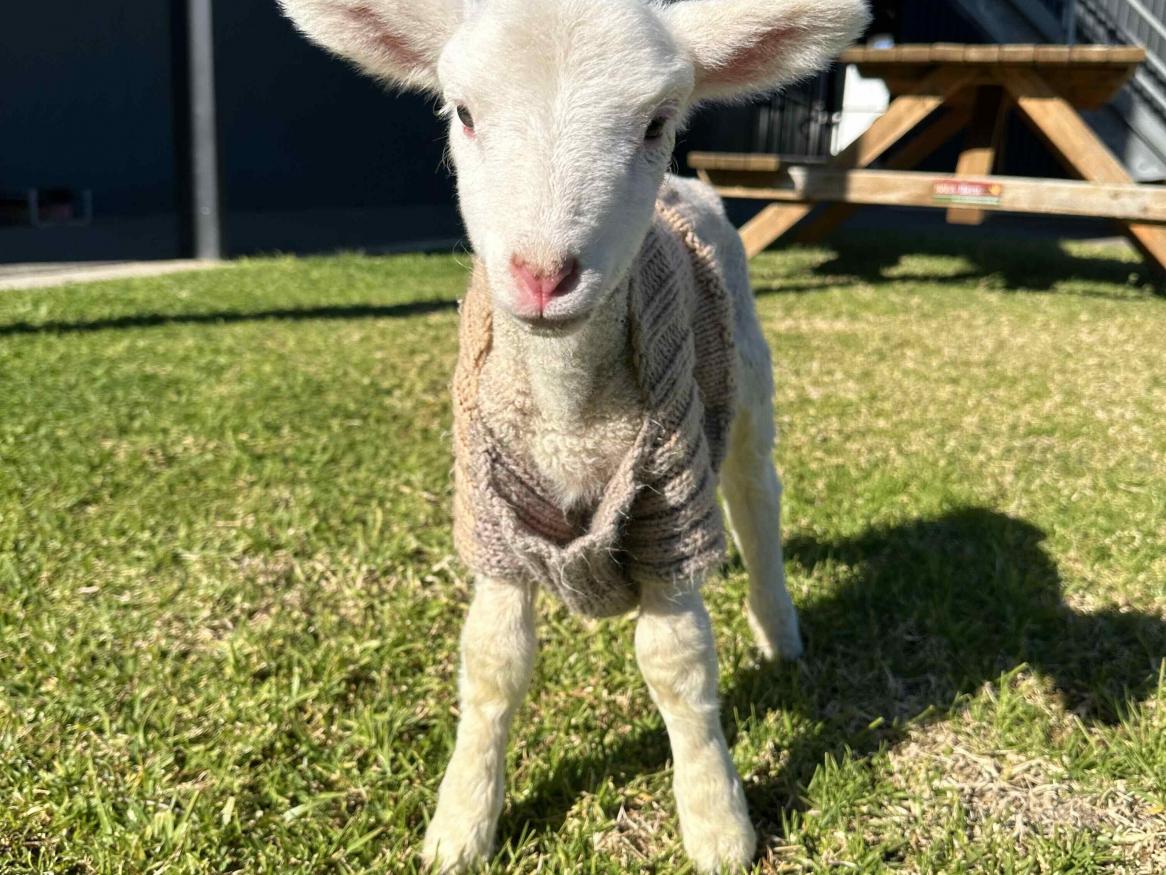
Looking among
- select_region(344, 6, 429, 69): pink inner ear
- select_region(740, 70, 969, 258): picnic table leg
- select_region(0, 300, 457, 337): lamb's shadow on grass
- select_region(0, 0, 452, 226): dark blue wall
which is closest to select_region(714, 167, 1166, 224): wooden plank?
select_region(740, 70, 969, 258): picnic table leg

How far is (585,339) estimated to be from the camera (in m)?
1.77

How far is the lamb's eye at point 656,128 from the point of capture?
1.61 metres

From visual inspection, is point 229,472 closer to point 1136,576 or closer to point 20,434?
point 20,434

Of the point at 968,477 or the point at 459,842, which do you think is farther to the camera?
the point at 968,477

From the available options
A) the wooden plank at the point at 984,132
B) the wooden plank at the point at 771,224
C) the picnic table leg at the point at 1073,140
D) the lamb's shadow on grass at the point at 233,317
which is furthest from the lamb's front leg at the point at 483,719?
the wooden plank at the point at 984,132

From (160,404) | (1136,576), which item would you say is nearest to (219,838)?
(1136,576)

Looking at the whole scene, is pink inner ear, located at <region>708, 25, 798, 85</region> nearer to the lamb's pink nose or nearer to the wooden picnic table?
the lamb's pink nose

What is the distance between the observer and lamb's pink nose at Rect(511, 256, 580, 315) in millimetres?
1437

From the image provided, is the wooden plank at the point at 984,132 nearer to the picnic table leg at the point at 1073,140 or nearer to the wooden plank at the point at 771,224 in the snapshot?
the picnic table leg at the point at 1073,140

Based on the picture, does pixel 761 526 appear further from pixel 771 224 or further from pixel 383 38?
pixel 771 224

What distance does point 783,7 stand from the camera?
66.1 inches

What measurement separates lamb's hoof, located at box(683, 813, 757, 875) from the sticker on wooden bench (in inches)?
242

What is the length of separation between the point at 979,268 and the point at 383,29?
323 inches

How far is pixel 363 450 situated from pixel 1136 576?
2695 millimetres
